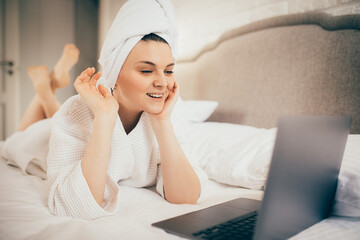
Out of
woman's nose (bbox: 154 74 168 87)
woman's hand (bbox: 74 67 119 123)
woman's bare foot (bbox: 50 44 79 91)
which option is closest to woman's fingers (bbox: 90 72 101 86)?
woman's hand (bbox: 74 67 119 123)

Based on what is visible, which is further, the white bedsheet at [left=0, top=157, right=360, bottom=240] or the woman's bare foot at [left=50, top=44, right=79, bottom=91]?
the woman's bare foot at [left=50, top=44, right=79, bottom=91]

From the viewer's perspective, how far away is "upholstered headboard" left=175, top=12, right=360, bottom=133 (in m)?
0.99

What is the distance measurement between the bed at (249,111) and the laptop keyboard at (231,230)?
0.25ft

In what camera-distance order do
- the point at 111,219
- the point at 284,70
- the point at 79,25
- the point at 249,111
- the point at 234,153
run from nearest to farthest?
the point at 111,219 < the point at 234,153 < the point at 284,70 < the point at 249,111 < the point at 79,25

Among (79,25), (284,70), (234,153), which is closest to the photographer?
(234,153)

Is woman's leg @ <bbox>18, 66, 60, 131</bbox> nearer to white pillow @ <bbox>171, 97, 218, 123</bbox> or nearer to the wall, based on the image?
the wall

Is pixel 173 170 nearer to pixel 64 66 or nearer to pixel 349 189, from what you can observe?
pixel 349 189

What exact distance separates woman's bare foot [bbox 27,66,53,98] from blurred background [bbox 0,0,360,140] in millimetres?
60

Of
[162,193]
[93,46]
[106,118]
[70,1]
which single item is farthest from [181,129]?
[70,1]

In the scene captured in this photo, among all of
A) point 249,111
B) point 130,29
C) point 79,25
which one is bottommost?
point 249,111

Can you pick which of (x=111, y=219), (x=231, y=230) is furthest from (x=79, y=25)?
(x=231, y=230)

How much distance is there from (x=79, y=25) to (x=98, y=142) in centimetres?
107

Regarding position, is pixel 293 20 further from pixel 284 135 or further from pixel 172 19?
pixel 284 135

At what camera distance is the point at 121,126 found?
84 cm
